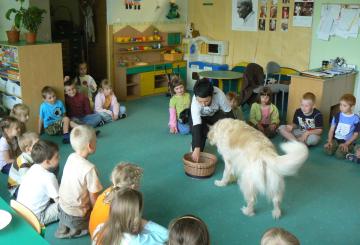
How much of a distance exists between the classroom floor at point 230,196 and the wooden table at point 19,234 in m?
0.99

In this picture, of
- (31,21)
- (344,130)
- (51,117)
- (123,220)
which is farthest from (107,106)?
(123,220)

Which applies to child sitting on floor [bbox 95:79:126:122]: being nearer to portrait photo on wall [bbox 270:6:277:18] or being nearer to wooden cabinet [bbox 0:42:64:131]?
wooden cabinet [bbox 0:42:64:131]

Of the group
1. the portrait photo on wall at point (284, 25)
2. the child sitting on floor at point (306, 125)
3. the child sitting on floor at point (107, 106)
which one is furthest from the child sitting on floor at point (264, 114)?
the child sitting on floor at point (107, 106)

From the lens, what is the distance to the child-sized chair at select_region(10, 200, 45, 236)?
191cm

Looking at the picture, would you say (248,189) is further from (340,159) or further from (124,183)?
(340,159)

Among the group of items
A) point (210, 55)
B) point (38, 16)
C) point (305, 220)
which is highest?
point (38, 16)

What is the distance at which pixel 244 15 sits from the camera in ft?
24.0

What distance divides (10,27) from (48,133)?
199cm

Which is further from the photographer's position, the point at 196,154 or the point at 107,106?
the point at 107,106

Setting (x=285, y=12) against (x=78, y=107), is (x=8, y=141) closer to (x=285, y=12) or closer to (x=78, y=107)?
(x=78, y=107)

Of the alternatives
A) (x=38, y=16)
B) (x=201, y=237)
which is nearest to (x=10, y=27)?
(x=38, y=16)

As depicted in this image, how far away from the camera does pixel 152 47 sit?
25.8 ft

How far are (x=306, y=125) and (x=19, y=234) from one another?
3983mm

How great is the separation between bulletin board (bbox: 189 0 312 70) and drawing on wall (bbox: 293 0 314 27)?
0.26 ft
